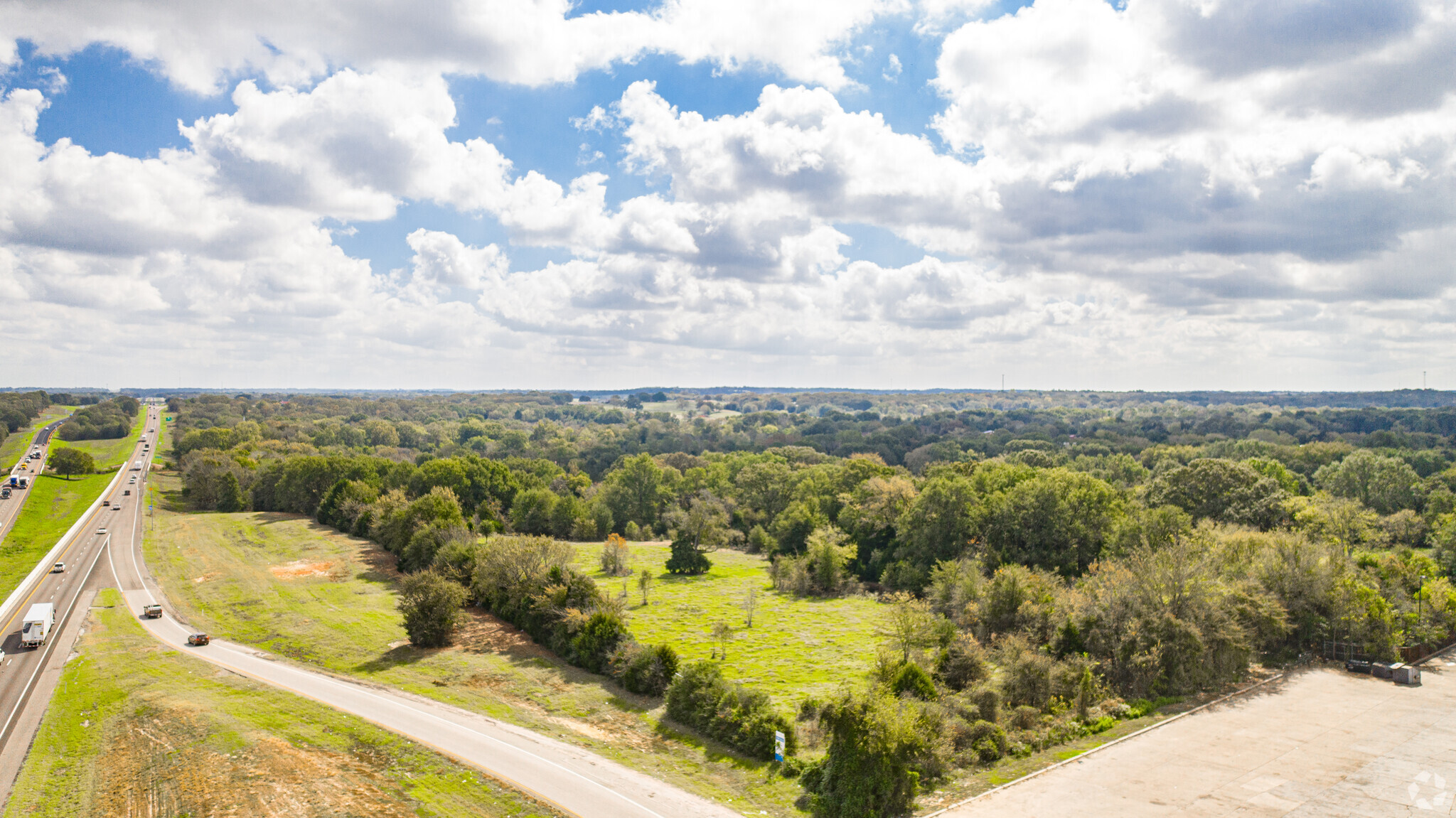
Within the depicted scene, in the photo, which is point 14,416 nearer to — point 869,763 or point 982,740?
point 869,763

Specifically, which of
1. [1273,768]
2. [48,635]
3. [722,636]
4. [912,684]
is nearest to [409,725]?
[722,636]

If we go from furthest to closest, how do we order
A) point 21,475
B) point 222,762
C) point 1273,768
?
1. point 21,475
2. point 222,762
3. point 1273,768

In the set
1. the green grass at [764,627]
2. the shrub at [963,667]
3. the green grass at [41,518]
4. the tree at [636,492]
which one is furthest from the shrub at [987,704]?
the tree at [636,492]

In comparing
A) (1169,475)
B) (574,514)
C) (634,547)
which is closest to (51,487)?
(574,514)

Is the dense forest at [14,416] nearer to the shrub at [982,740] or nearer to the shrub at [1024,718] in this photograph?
the shrub at [982,740]

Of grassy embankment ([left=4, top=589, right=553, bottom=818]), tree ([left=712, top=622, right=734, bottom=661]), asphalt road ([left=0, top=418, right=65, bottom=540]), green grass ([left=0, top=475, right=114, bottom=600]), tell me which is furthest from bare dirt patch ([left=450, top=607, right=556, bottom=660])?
asphalt road ([left=0, top=418, right=65, bottom=540])

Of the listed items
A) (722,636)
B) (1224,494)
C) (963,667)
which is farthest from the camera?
(1224,494)
